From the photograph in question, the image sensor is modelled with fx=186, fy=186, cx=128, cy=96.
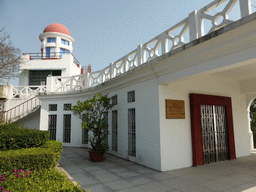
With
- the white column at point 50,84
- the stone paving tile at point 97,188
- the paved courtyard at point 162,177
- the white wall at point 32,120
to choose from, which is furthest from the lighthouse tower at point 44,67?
the stone paving tile at point 97,188

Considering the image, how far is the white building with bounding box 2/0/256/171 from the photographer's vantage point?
4.38 metres

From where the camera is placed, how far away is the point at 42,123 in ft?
39.2

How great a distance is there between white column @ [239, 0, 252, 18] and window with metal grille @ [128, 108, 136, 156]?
529 centimetres

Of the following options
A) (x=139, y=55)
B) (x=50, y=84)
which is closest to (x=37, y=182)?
(x=139, y=55)

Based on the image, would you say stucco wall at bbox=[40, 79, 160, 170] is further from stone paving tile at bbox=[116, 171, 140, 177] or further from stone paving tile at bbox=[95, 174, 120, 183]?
stone paving tile at bbox=[95, 174, 120, 183]

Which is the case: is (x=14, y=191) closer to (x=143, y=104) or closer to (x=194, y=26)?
(x=143, y=104)

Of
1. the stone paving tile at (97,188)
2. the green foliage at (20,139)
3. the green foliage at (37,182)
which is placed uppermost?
the green foliage at (20,139)

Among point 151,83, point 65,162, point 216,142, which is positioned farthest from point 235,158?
point 65,162

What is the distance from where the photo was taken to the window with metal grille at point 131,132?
7863mm

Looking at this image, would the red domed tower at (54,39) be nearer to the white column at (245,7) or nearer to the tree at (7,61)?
the tree at (7,61)

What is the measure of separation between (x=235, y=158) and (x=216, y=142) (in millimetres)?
1392

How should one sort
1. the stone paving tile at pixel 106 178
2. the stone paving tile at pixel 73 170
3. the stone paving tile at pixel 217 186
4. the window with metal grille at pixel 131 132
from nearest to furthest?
the stone paving tile at pixel 217 186
the stone paving tile at pixel 106 178
the stone paving tile at pixel 73 170
the window with metal grille at pixel 131 132

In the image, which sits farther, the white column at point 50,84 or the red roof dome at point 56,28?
the red roof dome at point 56,28

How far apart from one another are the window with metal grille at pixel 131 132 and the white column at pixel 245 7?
17.4 feet
